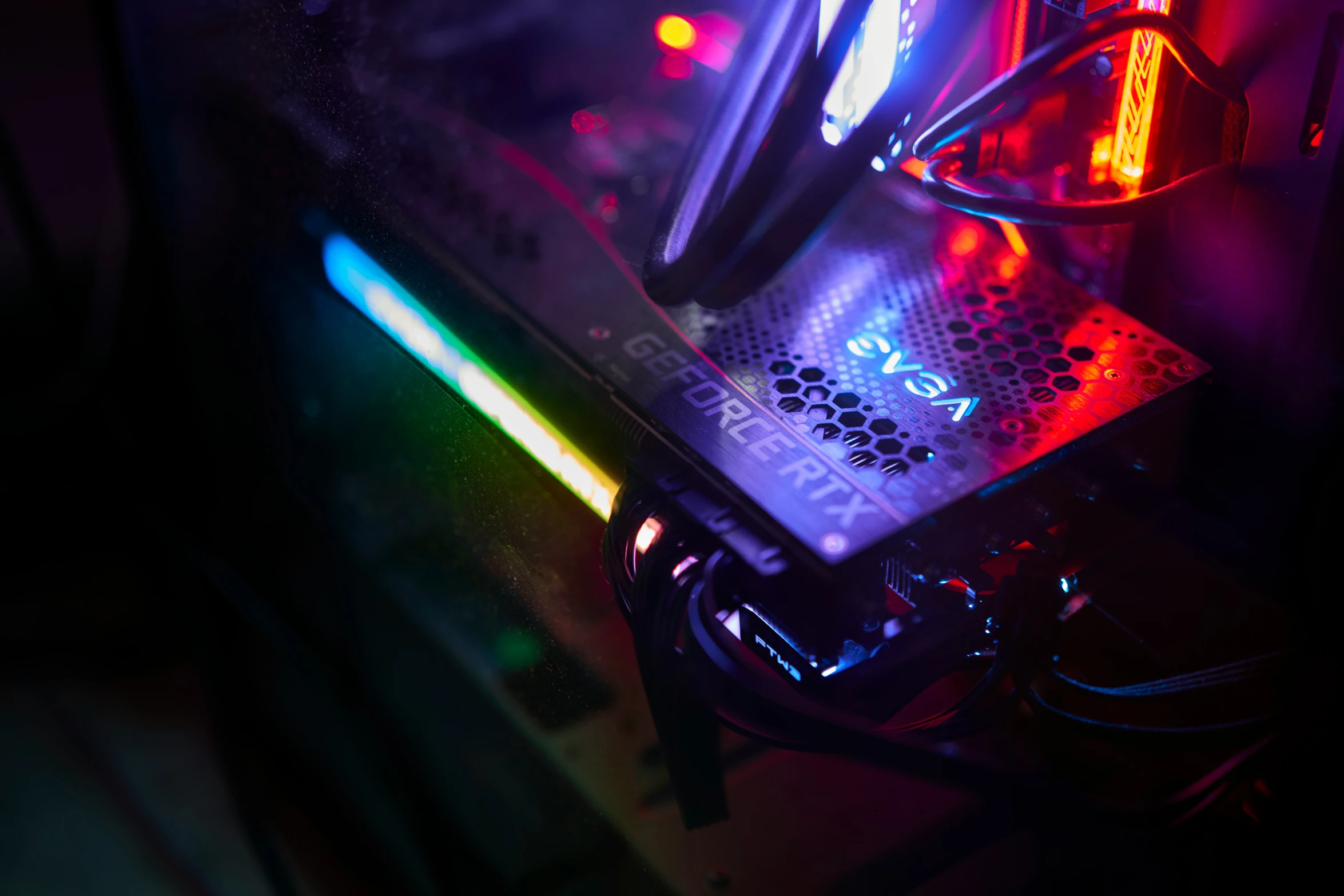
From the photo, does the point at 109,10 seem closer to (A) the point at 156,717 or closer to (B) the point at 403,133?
(B) the point at 403,133

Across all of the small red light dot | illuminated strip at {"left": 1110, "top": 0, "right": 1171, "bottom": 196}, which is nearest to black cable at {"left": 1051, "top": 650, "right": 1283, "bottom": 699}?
illuminated strip at {"left": 1110, "top": 0, "right": 1171, "bottom": 196}

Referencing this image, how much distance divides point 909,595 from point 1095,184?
0.25 metres

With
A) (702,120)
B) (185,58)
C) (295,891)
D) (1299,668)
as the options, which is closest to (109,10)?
(185,58)

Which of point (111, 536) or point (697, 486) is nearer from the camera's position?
point (697, 486)

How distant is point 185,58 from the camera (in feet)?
2.21

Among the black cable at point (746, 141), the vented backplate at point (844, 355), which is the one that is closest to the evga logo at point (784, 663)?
the vented backplate at point (844, 355)

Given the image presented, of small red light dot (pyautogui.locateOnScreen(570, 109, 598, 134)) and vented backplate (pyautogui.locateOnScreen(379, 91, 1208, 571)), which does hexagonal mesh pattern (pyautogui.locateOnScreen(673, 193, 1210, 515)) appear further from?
small red light dot (pyautogui.locateOnScreen(570, 109, 598, 134))

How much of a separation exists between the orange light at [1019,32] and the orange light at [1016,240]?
88 millimetres

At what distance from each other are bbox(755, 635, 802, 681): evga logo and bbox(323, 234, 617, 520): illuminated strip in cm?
11

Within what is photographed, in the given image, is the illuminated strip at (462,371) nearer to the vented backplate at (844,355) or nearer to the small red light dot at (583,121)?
the vented backplate at (844,355)

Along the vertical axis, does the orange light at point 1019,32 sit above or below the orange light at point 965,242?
above

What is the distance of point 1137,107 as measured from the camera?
491mm

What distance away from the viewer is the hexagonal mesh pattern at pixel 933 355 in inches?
17.9

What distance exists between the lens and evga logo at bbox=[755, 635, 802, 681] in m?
0.44
